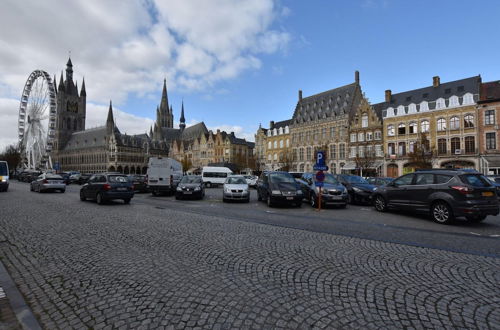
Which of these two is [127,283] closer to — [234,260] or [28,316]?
[28,316]

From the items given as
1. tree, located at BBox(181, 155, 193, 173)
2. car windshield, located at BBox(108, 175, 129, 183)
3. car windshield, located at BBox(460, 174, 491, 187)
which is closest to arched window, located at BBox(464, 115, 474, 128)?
car windshield, located at BBox(460, 174, 491, 187)

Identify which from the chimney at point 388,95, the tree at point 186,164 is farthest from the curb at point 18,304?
the tree at point 186,164

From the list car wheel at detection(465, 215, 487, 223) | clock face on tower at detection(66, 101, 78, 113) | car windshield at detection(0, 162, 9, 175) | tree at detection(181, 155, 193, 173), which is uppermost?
clock face on tower at detection(66, 101, 78, 113)

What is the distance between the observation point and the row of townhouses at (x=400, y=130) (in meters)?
33.3

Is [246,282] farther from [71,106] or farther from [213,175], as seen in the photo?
[71,106]

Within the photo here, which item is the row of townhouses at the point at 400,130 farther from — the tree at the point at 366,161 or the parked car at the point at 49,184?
the parked car at the point at 49,184

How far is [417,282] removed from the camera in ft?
12.6

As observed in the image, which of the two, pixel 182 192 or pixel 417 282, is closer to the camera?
pixel 417 282

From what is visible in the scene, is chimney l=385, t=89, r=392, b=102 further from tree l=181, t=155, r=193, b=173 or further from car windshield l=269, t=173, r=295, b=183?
tree l=181, t=155, r=193, b=173

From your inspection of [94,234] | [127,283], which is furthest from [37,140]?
[127,283]

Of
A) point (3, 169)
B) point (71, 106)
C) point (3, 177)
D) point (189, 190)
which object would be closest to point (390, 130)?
point (189, 190)

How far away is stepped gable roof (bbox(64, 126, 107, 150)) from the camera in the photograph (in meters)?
102

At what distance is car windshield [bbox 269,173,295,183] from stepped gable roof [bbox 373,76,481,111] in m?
35.7

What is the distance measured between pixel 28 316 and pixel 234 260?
9.41ft
